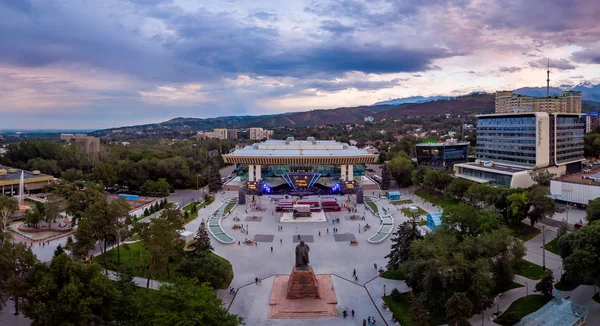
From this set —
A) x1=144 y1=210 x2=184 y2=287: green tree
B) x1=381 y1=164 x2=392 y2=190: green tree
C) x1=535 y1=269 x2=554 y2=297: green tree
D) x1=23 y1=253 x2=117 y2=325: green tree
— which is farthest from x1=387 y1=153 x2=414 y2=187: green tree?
x1=23 y1=253 x2=117 y2=325: green tree

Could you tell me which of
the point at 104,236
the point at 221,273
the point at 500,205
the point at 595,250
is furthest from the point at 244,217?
the point at 595,250

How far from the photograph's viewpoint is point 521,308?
21.6m

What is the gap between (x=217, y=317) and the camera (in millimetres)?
16719

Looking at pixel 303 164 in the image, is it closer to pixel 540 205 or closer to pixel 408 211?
pixel 408 211

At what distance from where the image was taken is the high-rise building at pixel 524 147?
49.4 m

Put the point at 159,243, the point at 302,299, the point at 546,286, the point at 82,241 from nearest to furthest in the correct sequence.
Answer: the point at 546,286 → the point at 159,243 → the point at 302,299 → the point at 82,241

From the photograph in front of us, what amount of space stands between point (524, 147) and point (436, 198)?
13.3 m

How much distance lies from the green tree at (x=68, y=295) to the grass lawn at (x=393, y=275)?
16739mm

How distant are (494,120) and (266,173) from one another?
34875mm

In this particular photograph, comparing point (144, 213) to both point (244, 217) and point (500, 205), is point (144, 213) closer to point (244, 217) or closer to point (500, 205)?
point (244, 217)

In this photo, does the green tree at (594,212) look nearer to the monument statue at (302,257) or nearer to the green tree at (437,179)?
the monument statue at (302,257)

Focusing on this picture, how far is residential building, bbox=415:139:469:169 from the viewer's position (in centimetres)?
6638

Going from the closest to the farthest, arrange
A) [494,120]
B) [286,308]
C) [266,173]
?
1. [286,308]
2. [494,120]
3. [266,173]

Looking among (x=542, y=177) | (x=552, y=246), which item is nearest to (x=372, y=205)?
(x=542, y=177)
